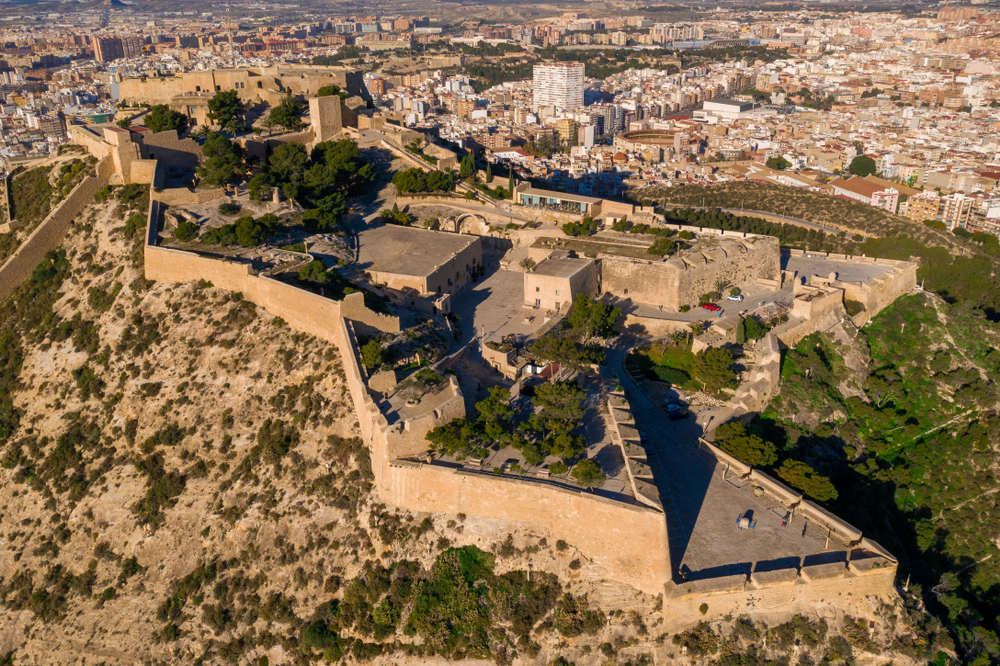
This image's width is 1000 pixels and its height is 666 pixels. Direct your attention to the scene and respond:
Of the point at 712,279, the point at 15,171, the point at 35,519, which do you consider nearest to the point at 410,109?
the point at 15,171

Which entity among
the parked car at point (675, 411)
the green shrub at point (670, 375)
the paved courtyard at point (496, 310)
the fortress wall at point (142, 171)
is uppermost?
the fortress wall at point (142, 171)

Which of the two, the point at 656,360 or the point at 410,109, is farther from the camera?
the point at 410,109

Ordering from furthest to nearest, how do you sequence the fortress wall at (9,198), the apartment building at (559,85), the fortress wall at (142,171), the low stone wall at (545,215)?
the apartment building at (559,85) < the low stone wall at (545,215) < the fortress wall at (9,198) < the fortress wall at (142,171)

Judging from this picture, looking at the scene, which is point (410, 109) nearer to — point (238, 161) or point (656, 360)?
point (238, 161)

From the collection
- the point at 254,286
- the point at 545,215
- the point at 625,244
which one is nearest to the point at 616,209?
the point at 545,215

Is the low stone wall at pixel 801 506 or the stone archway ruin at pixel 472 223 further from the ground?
the stone archway ruin at pixel 472 223

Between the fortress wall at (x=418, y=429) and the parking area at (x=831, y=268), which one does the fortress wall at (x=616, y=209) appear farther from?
the fortress wall at (x=418, y=429)

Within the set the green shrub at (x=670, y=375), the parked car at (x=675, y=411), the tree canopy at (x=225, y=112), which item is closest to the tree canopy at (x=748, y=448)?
the parked car at (x=675, y=411)
